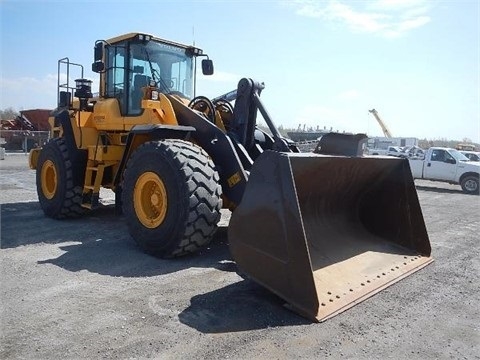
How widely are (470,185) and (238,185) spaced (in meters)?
15.6

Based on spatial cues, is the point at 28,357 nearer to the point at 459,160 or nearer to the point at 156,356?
the point at 156,356

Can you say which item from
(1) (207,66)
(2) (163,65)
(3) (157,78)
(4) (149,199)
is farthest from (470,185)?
(4) (149,199)

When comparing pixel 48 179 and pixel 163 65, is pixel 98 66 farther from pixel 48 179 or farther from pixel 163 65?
pixel 48 179

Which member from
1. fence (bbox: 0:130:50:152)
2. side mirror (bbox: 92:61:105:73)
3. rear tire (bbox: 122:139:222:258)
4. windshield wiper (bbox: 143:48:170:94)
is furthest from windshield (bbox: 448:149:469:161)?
fence (bbox: 0:130:50:152)

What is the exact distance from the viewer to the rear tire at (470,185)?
17141 millimetres

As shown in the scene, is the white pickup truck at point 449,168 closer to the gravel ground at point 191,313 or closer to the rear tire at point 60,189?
the gravel ground at point 191,313

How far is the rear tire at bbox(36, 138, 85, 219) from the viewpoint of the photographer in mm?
7125

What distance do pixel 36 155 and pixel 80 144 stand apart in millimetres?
2016

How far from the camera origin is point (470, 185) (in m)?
17.3

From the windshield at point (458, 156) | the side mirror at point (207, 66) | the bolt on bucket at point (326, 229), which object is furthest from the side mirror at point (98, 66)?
the windshield at point (458, 156)

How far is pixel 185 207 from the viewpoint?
457 cm

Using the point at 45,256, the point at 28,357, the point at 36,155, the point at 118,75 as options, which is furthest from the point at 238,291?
the point at 36,155

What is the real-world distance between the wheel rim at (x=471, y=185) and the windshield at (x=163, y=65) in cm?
1460

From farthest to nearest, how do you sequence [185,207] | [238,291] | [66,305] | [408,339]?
1. [185,207]
2. [238,291]
3. [66,305]
4. [408,339]
